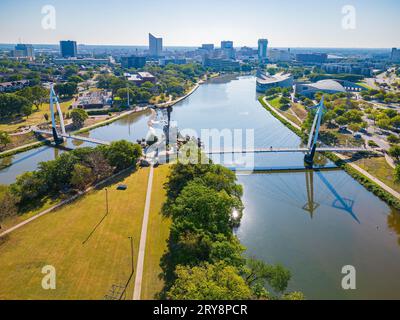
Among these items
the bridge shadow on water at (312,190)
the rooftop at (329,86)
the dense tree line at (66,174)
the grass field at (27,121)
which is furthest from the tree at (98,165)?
the rooftop at (329,86)

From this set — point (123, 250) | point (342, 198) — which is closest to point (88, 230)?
point (123, 250)

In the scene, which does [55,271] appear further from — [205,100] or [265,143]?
[205,100]

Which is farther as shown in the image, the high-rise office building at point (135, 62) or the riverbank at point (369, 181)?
the high-rise office building at point (135, 62)

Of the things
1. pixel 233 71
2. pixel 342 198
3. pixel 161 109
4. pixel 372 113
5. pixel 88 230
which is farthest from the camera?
pixel 233 71

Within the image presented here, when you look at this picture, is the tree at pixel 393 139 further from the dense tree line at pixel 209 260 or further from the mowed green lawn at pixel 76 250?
the mowed green lawn at pixel 76 250

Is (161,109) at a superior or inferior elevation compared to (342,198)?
superior

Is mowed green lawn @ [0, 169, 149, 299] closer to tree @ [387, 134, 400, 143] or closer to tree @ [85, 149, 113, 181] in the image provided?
tree @ [85, 149, 113, 181]

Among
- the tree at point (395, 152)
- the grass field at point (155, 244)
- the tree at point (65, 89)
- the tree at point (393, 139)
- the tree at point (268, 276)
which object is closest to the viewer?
the tree at point (268, 276)
